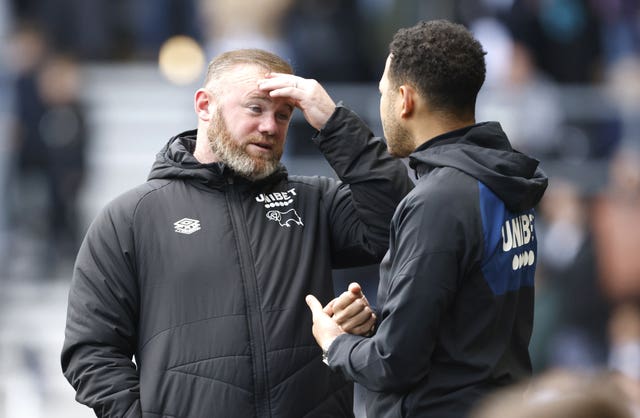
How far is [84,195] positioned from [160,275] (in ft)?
22.4

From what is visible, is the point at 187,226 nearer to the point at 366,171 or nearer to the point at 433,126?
the point at 366,171

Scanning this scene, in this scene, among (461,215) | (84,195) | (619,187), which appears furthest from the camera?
(84,195)

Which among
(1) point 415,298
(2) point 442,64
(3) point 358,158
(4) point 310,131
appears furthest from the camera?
(4) point 310,131

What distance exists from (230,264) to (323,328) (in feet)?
1.47

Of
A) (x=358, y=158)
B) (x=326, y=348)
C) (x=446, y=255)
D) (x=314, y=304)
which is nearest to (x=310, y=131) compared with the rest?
(x=358, y=158)

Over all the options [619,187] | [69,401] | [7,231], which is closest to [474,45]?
[619,187]

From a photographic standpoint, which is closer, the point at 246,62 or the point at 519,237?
the point at 519,237

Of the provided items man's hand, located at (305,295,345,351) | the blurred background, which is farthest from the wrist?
the blurred background

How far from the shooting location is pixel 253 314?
387cm

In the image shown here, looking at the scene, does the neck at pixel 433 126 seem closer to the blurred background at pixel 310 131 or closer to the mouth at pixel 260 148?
the mouth at pixel 260 148

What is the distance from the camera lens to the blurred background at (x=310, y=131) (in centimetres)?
943

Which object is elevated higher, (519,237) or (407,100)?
(407,100)

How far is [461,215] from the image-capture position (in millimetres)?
3406

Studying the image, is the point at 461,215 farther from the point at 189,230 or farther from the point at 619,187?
the point at 619,187
